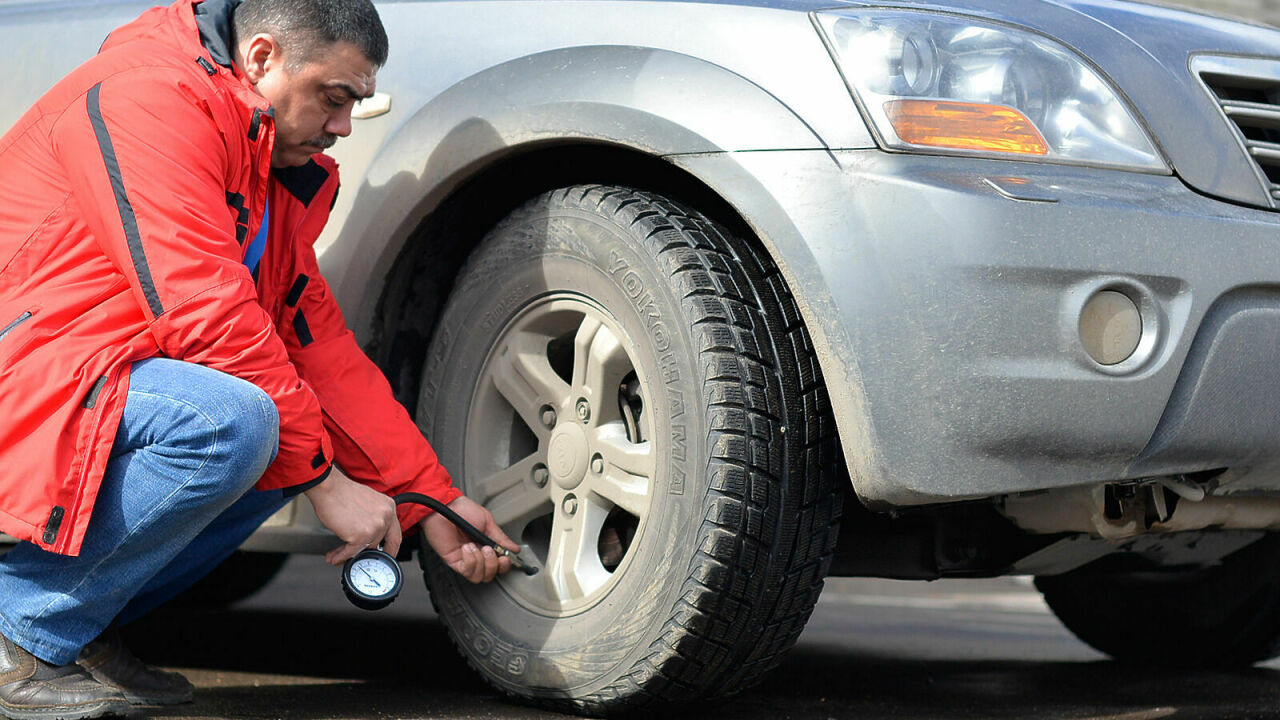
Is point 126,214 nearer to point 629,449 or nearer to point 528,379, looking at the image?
point 528,379

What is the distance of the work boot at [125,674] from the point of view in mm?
2324

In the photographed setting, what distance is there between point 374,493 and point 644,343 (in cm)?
53

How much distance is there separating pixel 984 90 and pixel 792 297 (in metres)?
0.43

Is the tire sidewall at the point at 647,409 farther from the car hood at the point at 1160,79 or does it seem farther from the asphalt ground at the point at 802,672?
the car hood at the point at 1160,79

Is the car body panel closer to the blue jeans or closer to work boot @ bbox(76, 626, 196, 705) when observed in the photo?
the blue jeans

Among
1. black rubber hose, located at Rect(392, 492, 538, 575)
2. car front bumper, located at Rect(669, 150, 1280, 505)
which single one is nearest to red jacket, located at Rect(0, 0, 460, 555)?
black rubber hose, located at Rect(392, 492, 538, 575)

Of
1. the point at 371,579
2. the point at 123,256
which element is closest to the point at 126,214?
the point at 123,256

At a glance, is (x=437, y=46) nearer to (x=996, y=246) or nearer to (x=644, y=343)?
(x=644, y=343)

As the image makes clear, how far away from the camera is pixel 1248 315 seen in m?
2.04

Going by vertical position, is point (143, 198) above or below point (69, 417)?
above

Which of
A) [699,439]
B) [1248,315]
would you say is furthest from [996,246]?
[699,439]

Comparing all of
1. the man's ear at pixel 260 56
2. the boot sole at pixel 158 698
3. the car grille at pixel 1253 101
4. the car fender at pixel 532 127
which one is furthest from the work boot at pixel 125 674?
the car grille at pixel 1253 101

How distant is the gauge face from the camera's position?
2.34 metres

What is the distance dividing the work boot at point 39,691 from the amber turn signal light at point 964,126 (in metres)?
1.55
